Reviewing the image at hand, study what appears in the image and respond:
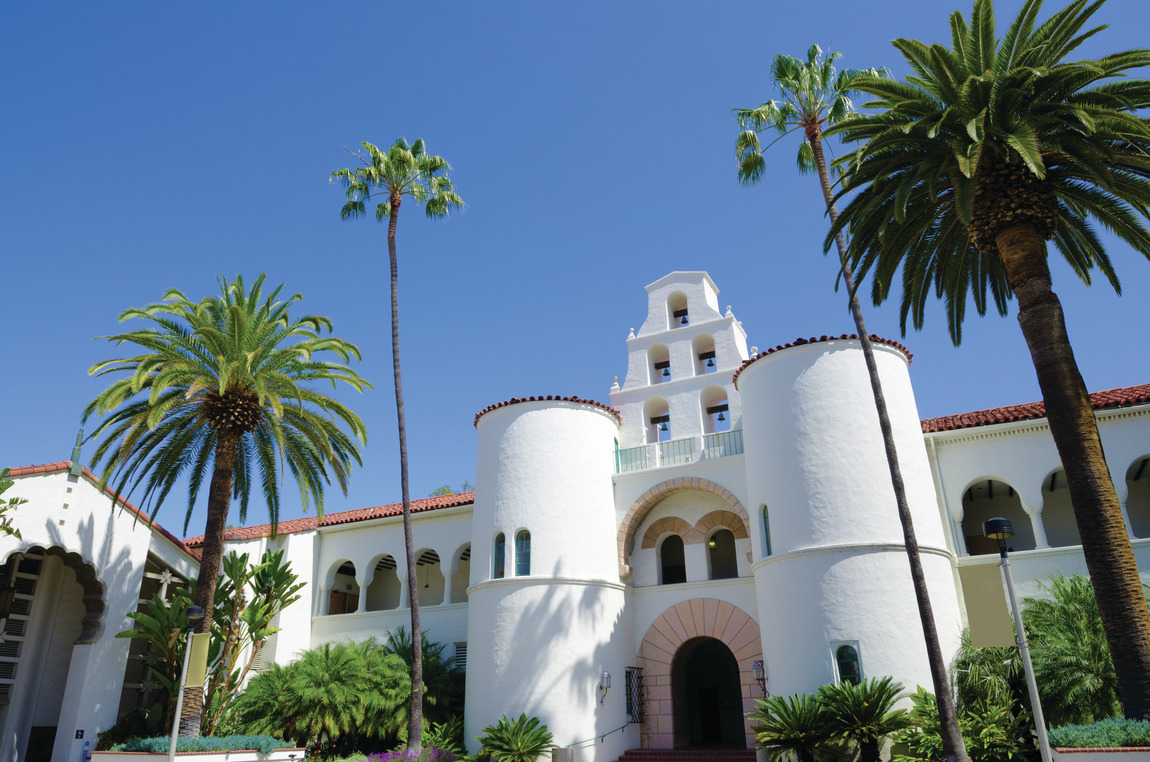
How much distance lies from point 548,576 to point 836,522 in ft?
25.3

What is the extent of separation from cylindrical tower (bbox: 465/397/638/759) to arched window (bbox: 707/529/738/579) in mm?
4268

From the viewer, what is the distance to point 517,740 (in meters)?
19.5

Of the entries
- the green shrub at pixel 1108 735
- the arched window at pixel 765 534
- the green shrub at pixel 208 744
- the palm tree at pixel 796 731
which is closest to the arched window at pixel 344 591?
the green shrub at pixel 208 744

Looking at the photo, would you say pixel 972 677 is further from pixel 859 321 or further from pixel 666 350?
pixel 666 350

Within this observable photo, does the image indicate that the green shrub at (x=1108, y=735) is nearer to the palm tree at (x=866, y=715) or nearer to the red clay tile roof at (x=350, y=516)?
the palm tree at (x=866, y=715)

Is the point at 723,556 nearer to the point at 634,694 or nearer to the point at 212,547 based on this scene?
the point at 634,694

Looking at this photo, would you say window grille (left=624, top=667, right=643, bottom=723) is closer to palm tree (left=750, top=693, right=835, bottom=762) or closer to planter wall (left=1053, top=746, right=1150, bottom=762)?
palm tree (left=750, top=693, right=835, bottom=762)

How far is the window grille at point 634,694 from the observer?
22.0 m

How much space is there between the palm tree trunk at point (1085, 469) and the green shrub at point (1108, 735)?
0.35 meters

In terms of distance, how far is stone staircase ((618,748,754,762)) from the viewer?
1984 cm

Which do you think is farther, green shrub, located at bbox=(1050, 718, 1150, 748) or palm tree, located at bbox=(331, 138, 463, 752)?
palm tree, located at bbox=(331, 138, 463, 752)

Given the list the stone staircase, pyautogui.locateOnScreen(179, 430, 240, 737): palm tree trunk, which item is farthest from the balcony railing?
pyautogui.locateOnScreen(179, 430, 240, 737): palm tree trunk

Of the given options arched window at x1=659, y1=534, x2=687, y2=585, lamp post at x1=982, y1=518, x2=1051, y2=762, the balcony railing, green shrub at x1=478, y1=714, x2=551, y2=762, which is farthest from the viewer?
arched window at x1=659, y1=534, x2=687, y2=585

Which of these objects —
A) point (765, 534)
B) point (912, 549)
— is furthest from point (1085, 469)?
point (765, 534)
